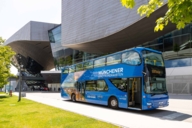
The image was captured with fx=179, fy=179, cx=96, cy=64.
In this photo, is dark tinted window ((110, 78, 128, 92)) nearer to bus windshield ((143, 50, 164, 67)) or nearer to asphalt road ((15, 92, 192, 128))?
asphalt road ((15, 92, 192, 128))

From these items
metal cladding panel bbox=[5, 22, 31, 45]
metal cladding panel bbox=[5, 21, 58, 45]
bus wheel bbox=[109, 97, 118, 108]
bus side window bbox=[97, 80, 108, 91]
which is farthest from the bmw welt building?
bus wheel bbox=[109, 97, 118, 108]

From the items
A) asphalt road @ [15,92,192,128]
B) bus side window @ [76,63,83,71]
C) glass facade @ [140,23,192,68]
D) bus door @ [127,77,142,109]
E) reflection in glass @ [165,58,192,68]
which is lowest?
asphalt road @ [15,92,192,128]

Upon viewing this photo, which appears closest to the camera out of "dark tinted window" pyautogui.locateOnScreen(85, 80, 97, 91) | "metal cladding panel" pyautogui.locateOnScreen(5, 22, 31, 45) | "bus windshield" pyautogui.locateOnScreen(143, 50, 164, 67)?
"bus windshield" pyautogui.locateOnScreen(143, 50, 164, 67)

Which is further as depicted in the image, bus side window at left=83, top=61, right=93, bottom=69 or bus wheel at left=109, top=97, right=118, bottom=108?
bus side window at left=83, top=61, right=93, bottom=69

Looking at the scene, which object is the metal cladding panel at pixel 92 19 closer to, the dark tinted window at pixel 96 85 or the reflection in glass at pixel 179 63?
the reflection in glass at pixel 179 63

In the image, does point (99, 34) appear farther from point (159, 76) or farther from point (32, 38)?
point (32, 38)

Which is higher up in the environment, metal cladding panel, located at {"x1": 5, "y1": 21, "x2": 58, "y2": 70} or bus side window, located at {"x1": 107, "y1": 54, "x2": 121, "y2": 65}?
metal cladding panel, located at {"x1": 5, "y1": 21, "x2": 58, "y2": 70}

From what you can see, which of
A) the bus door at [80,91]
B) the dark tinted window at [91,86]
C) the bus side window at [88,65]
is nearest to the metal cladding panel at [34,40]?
the bus door at [80,91]

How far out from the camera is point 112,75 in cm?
1264

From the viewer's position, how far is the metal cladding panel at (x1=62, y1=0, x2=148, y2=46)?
2897 cm

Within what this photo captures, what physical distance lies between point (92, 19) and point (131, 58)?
1000 inches

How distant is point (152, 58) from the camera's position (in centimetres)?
1096

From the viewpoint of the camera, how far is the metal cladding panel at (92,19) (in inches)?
1141

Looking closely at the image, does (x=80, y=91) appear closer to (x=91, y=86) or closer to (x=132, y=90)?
(x=91, y=86)
